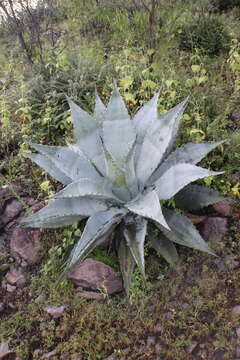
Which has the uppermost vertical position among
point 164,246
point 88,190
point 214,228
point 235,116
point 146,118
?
point 146,118

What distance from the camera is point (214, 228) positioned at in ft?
6.78

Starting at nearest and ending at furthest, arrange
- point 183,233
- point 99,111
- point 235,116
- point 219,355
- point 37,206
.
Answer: point 219,355
point 183,233
point 99,111
point 37,206
point 235,116

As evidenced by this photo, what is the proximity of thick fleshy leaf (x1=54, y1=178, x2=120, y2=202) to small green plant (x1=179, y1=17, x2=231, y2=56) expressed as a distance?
2597 millimetres

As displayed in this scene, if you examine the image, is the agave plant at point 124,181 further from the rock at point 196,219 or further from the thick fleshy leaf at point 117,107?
the rock at point 196,219

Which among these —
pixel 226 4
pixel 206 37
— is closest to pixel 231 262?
pixel 206 37

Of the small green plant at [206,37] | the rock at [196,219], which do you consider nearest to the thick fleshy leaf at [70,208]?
the rock at [196,219]

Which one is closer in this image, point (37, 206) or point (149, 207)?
point (149, 207)

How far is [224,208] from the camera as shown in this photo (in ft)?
7.02

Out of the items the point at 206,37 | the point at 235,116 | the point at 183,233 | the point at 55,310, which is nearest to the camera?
the point at 183,233

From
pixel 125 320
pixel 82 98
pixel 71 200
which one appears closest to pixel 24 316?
pixel 125 320

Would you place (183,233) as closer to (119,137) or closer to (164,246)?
(164,246)

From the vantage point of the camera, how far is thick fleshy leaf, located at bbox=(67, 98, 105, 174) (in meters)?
2.04

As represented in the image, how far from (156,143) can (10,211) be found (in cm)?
127

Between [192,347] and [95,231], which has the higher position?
[95,231]
